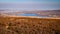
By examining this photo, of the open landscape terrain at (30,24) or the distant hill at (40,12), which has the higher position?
the distant hill at (40,12)

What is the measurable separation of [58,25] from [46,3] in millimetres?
375

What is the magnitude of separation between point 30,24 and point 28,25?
3 cm

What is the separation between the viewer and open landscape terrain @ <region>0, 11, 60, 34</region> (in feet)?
5.24

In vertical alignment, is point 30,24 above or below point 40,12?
below

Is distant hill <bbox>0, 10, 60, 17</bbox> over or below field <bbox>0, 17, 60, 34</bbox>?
over

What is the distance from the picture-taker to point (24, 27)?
163 cm

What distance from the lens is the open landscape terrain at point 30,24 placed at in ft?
5.24

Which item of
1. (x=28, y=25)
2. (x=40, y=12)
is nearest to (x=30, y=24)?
(x=28, y=25)

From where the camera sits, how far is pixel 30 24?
64.2 inches

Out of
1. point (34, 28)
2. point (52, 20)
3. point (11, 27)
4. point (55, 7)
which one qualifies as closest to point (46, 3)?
point (55, 7)

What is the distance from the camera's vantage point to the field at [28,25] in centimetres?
159

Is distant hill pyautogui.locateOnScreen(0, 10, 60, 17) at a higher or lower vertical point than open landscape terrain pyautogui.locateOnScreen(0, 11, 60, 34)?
higher

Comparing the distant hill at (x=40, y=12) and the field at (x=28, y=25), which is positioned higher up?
the distant hill at (x=40, y=12)

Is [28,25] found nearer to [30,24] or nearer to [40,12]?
[30,24]
